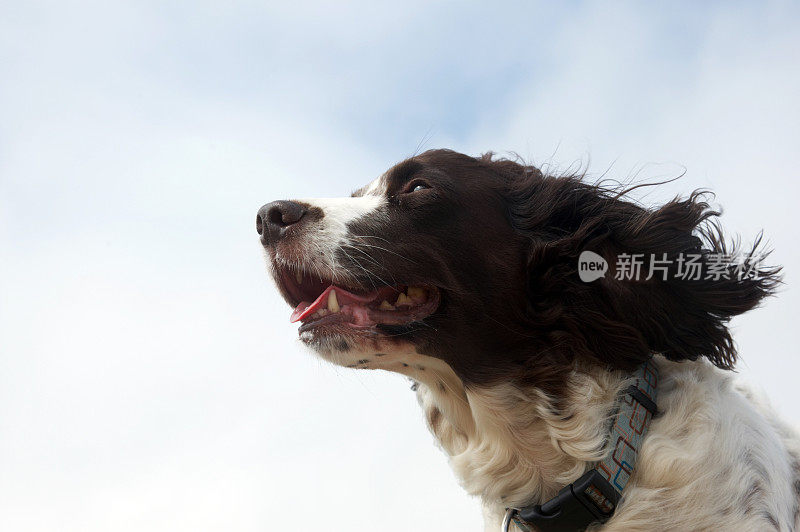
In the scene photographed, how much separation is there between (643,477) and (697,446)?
26 cm

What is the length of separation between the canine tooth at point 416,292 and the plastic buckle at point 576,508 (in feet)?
3.46

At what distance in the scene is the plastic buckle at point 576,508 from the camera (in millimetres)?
3137

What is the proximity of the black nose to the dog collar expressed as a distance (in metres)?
1.67

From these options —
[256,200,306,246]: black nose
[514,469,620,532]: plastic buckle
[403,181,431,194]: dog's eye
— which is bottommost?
[514,469,620,532]: plastic buckle

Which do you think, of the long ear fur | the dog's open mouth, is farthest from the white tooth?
the long ear fur

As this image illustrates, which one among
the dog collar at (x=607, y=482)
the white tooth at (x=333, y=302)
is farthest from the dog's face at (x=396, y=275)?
the dog collar at (x=607, y=482)

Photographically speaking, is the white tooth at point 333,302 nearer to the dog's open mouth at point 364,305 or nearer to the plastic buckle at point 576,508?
the dog's open mouth at point 364,305

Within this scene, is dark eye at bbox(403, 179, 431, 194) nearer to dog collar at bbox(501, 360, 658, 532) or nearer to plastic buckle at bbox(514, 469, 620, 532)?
dog collar at bbox(501, 360, 658, 532)

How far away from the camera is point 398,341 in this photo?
3451mm

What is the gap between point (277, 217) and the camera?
141 inches

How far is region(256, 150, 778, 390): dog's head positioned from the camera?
346cm

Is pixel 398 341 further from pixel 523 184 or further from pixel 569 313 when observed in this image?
pixel 523 184

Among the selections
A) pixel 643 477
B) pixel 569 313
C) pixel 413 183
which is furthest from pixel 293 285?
pixel 643 477

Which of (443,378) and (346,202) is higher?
(346,202)
